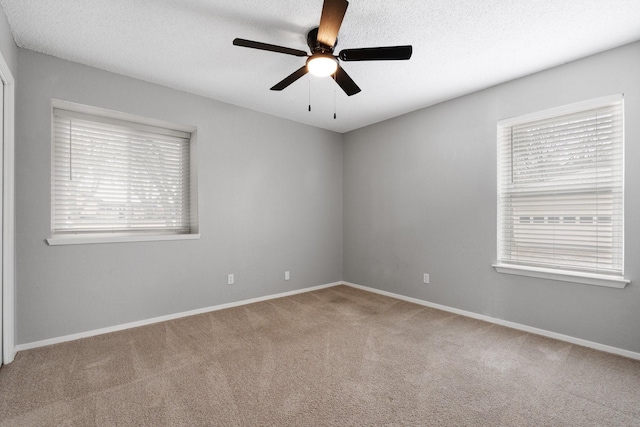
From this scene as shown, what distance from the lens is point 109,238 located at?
3.01 meters

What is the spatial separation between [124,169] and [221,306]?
191 centimetres

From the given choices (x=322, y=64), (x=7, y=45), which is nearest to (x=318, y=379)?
(x=322, y=64)

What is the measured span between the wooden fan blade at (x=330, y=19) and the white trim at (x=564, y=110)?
7.23 ft

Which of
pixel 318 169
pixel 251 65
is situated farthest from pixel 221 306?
pixel 251 65

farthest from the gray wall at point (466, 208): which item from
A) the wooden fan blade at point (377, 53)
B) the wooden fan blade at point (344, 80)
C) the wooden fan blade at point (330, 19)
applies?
the wooden fan blade at point (330, 19)

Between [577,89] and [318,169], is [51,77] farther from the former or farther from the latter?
[577,89]

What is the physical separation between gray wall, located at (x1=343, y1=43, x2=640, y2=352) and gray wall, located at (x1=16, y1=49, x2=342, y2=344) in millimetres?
701

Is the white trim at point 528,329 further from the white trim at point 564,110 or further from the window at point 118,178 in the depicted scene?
the window at point 118,178

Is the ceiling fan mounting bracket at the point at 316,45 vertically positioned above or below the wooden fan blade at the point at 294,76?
above

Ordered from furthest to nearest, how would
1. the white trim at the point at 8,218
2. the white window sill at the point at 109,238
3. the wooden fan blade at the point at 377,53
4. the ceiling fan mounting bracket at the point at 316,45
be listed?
the white window sill at the point at 109,238, the white trim at the point at 8,218, the ceiling fan mounting bracket at the point at 316,45, the wooden fan blade at the point at 377,53

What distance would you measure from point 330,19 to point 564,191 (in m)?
2.64

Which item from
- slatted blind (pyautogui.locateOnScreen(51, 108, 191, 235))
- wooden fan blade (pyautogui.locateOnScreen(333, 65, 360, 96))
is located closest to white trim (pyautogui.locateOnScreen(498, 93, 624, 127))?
wooden fan blade (pyautogui.locateOnScreen(333, 65, 360, 96))

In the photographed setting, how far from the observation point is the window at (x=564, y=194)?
2619 mm

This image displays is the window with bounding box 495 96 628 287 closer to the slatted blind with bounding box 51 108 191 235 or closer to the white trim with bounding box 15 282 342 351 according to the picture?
the white trim with bounding box 15 282 342 351
